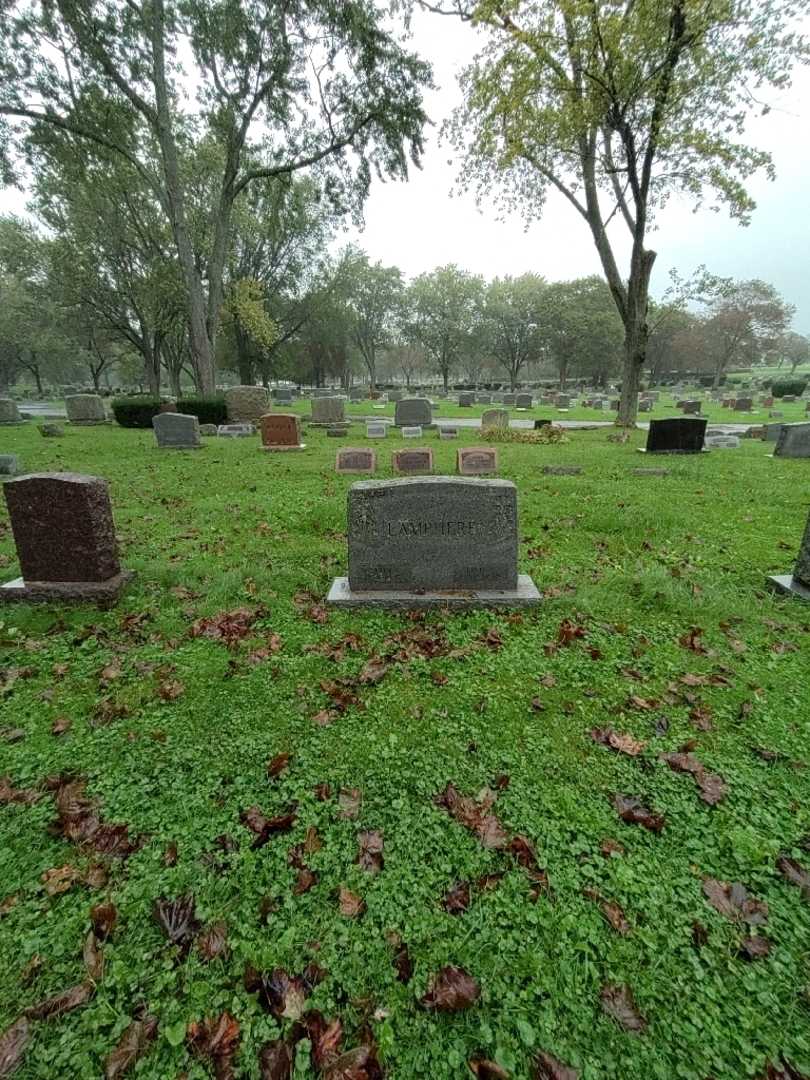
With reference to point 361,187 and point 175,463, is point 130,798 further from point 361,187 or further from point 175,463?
point 361,187

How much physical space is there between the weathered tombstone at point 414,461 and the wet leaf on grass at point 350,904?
8.75 meters

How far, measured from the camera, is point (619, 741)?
9.82 ft

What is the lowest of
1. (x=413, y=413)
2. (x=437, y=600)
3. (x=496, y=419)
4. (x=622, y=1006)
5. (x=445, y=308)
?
(x=622, y=1006)

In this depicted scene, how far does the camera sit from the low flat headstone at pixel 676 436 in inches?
506

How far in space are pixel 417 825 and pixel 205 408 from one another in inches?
832

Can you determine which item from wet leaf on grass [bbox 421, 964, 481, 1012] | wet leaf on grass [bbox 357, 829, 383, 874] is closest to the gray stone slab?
wet leaf on grass [bbox 357, 829, 383, 874]

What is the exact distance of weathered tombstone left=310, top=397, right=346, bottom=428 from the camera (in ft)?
70.9

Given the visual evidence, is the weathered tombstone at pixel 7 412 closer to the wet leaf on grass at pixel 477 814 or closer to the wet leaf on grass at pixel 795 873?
the wet leaf on grass at pixel 477 814

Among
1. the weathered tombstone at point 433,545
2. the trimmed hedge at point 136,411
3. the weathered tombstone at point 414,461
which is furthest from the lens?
the trimmed hedge at point 136,411

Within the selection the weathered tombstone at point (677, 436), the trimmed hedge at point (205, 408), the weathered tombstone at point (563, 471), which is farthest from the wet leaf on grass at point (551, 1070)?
the trimmed hedge at point (205, 408)

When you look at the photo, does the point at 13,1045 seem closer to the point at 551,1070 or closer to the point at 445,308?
the point at 551,1070

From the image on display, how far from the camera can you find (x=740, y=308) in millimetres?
52469

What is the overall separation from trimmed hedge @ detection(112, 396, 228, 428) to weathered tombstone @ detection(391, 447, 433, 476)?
13544 mm

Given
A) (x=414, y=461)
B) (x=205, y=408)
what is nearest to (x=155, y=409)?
(x=205, y=408)
